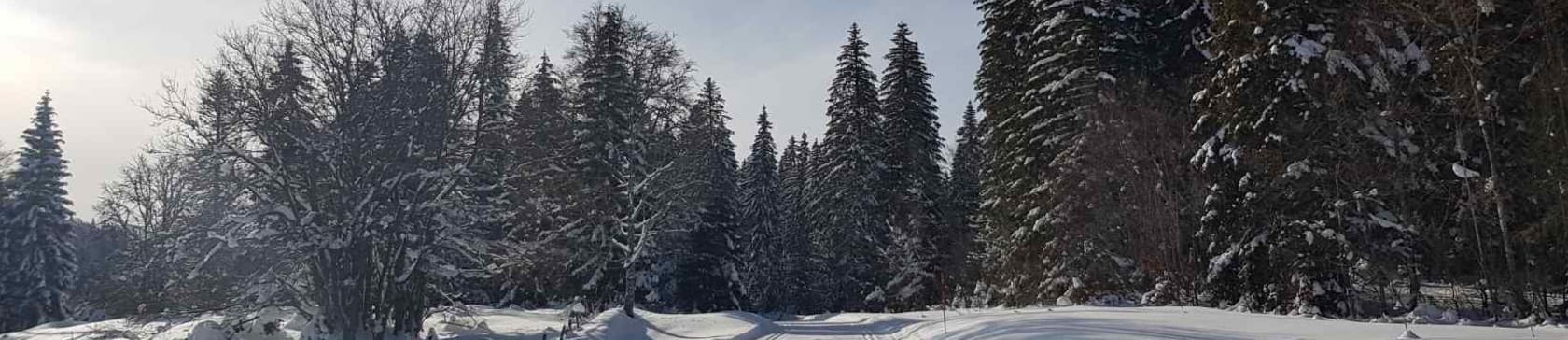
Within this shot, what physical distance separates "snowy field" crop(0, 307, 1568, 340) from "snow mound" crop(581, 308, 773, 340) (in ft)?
0.08

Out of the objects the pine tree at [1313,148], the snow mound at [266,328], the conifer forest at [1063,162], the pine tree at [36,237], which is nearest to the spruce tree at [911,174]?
the conifer forest at [1063,162]

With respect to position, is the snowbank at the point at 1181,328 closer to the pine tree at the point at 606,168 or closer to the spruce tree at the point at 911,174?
the pine tree at the point at 606,168

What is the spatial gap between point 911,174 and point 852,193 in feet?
8.49

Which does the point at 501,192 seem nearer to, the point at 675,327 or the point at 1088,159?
the point at 675,327

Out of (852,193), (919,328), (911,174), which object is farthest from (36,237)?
(919,328)

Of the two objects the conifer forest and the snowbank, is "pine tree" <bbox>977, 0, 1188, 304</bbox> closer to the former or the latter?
the conifer forest

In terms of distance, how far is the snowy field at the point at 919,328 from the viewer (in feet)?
35.0

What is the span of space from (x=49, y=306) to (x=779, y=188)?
113ft

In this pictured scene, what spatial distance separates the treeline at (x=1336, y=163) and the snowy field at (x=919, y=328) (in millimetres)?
2408

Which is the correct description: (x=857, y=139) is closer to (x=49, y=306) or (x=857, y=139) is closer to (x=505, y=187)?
(x=505, y=187)

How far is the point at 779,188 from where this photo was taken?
53062mm

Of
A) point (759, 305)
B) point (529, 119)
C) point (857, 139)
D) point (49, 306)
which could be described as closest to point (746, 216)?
point (759, 305)

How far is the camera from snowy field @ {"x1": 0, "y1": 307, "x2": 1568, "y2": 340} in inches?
420

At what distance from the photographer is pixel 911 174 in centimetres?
3712
